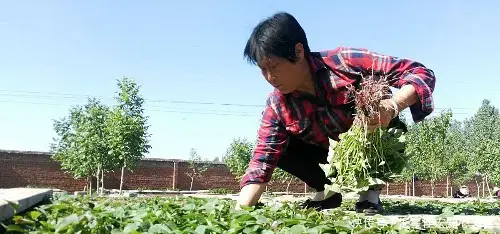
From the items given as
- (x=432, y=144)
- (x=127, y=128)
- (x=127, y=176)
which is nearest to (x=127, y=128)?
(x=127, y=128)

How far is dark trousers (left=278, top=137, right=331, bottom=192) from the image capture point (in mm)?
3828

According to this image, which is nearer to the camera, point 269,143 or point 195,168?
point 269,143

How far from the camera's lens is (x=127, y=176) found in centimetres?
2891

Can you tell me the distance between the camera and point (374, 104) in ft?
9.13

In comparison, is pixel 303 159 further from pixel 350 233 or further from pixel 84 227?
pixel 84 227

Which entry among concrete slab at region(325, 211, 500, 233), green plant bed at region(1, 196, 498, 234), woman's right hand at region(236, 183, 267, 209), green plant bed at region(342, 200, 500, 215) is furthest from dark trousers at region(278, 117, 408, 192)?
green plant bed at region(1, 196, 498, 234)

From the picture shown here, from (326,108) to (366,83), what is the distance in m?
0.47

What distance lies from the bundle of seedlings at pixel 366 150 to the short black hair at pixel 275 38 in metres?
0.42

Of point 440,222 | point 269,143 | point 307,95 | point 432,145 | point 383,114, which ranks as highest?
point 432,145

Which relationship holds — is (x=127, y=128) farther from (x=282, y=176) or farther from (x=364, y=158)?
(x=364, y=158)

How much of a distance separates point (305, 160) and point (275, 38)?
1.28 meters

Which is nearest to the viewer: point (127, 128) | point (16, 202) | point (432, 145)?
point (16, 202)

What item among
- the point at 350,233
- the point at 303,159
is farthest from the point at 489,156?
the point at 350,233

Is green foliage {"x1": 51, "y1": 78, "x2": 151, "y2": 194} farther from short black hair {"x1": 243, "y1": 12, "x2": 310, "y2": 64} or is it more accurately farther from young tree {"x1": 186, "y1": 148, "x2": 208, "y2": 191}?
short black hair {"x1": 243, "y1": 12, "x2": 310, "y2": 64}
